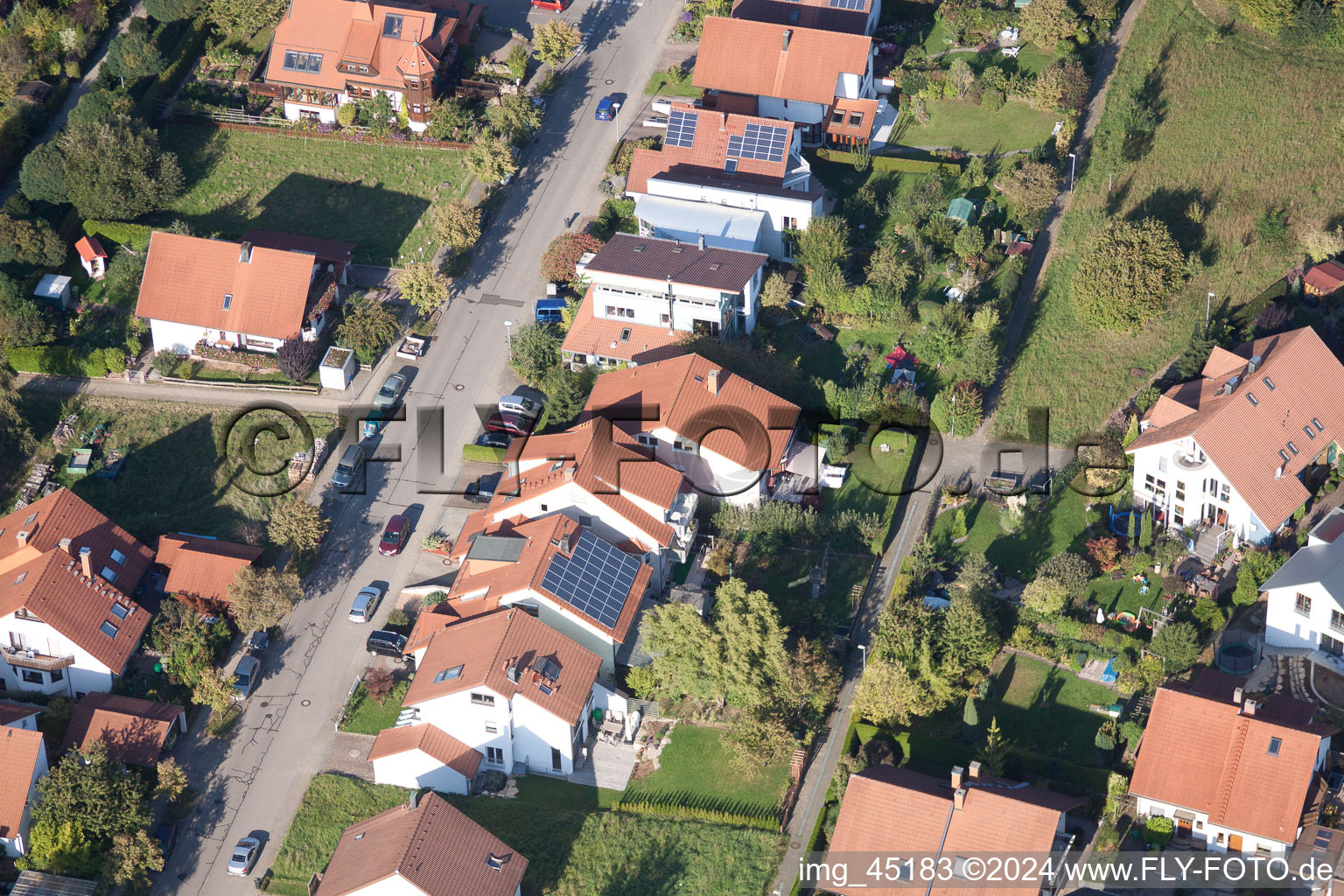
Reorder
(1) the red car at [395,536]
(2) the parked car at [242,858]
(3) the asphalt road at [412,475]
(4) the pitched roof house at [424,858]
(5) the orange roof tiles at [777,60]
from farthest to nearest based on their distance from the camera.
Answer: (5) the orange roof tiles at [777,60] < (1) the red car at [395,536] < (3) the asphalt road at [412,475] < (2) the parked car at [242,858] < (4) the pitched roof house at [424,858]

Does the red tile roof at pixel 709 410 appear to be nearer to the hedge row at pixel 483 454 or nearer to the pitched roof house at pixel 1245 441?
the hedge row at pixel 483 454

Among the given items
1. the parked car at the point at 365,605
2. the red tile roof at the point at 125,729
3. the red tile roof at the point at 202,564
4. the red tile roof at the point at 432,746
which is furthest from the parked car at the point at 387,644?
the red tile roof at the point at 125,729

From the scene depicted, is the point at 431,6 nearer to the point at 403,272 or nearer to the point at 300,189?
the point at 300,189

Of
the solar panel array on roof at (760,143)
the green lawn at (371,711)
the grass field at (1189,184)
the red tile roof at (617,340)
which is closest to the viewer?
the green lawn at (371,711)

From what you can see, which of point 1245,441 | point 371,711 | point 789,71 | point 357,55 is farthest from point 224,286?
point 1245,441

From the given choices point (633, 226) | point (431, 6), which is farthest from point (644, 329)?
point (431, 6)

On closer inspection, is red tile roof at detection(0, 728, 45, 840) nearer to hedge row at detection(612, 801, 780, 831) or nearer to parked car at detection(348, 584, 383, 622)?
parked car at detection(348, 584, 383, 622)

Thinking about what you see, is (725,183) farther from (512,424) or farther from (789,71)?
(512,424)

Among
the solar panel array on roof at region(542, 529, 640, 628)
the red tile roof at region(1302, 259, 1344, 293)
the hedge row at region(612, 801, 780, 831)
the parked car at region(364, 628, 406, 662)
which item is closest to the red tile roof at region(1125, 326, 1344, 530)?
the red tile roof at region(1302, 259, 1344, 293)
